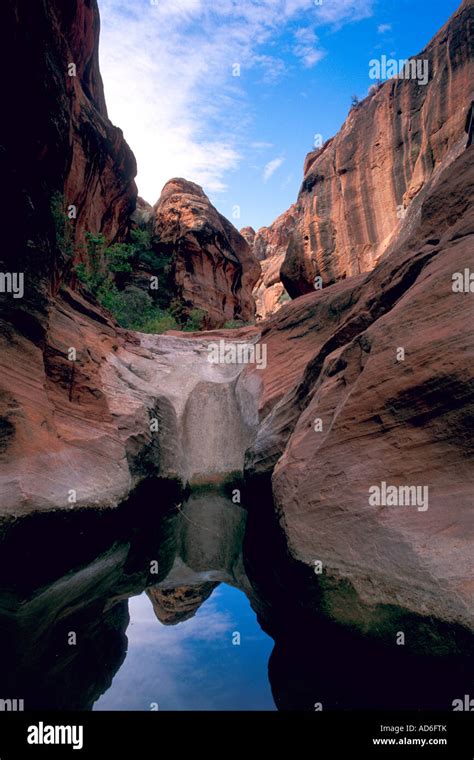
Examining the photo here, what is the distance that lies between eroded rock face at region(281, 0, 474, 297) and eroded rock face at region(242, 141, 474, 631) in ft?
30.9

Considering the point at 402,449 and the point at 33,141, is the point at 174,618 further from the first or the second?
the point at 33,141

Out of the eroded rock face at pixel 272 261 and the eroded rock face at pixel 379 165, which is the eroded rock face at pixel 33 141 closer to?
the eroded rock face at pixel 379 165

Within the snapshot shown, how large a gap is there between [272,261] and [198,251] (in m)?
29.5

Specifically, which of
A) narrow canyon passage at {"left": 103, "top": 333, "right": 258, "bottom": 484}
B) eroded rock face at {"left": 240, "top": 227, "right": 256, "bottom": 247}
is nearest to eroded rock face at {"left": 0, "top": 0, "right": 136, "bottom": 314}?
Result: narrow canyon passage at {"left": 103, "top": 333, "right": 258, "bottom": 484}

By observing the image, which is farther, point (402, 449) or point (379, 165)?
point (379, 165)

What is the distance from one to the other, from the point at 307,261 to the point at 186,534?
14.2 m

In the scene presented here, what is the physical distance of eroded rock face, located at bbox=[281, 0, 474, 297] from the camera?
14281mm

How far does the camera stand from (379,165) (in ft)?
59.1

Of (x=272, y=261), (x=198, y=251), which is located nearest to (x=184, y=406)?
(x=198, y=251)

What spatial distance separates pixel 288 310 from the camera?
594 inches

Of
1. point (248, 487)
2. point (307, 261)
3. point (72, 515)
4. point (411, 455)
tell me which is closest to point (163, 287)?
point (307, 261)

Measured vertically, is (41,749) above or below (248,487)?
below

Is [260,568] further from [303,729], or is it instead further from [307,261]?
[307,261]

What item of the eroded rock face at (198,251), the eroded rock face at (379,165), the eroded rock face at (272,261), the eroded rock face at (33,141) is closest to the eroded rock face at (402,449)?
the eroded rock face at (33,141)
